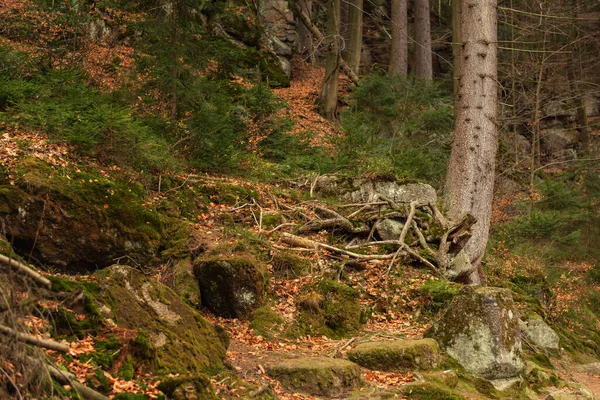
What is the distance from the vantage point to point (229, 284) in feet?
25.9

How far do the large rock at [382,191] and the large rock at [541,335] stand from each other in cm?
265

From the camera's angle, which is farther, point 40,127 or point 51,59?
point 51,59

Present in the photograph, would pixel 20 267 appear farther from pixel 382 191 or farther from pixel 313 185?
pixel 382 191

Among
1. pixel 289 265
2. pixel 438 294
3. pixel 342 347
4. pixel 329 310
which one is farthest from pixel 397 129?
pixel 342 347

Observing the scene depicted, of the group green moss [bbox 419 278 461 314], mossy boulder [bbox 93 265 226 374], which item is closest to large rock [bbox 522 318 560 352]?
green moss [bbox 419 278 461 314]

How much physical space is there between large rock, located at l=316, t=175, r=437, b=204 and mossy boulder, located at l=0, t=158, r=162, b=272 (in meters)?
4.27

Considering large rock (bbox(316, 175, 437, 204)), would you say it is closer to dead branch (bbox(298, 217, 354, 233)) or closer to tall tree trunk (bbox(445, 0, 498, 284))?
tall tree trunk (bbox(445, 0, 498, 284))

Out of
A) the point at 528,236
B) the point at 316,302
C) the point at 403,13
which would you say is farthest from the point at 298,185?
the point at 403,13

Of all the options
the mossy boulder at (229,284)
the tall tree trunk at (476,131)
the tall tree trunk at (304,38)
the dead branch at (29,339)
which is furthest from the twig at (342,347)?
the tall tree trunk at (304,38)

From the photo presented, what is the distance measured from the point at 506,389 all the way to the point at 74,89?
7.52 metres

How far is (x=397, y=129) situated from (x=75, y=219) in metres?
12.1

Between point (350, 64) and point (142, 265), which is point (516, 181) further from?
point (142, 265)

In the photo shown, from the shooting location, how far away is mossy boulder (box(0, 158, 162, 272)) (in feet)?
23.5

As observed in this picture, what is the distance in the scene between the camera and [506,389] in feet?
24.1
